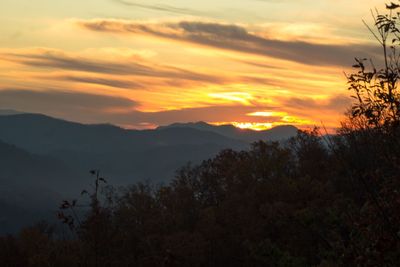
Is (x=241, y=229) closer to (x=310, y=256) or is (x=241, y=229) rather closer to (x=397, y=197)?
(x=310, y=256)

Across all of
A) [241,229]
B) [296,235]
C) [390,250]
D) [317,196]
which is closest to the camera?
[390,250]

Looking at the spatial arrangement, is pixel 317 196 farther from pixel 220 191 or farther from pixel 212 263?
pixel 220 191

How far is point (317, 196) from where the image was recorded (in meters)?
48.1

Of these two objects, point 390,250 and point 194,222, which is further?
point 194,222

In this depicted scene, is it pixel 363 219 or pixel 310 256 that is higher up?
pixel 363 219

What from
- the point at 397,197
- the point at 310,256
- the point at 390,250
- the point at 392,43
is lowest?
the point at 310,256

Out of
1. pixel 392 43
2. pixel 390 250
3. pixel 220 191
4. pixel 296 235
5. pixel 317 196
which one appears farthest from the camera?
pixel 220 191

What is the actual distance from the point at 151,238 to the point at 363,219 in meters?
43.5

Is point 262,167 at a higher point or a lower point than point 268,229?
higher

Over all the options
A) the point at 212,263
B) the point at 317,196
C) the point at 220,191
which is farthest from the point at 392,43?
the point at 220,191

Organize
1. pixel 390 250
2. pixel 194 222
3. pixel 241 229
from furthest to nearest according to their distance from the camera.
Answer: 1. pixel 194 222
2. pixel 241 229
3. pixel 390 250

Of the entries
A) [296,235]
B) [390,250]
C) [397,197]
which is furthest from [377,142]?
[296,235]

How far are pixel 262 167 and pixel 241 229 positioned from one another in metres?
9.09

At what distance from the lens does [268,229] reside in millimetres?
49906
